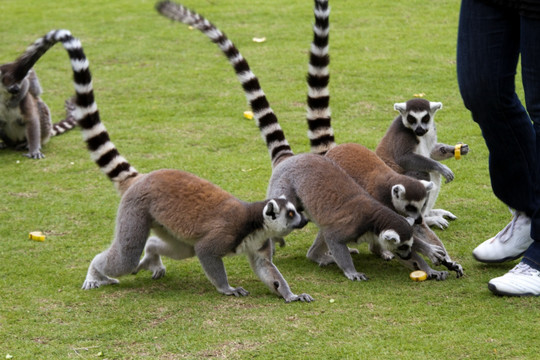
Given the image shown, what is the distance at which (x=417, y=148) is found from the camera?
19.5 ft

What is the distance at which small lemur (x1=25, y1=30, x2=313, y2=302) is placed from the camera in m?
4.68

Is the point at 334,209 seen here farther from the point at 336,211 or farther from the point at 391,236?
the point at 391,236

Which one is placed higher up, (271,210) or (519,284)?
(271,210)

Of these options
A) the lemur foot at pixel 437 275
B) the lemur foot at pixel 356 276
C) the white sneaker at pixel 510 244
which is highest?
the white sneaker at pixel 510 244

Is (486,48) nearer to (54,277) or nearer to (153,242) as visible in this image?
(153,242)

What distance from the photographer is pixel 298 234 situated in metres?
6.02

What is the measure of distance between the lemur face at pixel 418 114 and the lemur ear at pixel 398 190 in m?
0.89

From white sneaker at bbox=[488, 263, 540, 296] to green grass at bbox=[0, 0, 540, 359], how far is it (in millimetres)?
56

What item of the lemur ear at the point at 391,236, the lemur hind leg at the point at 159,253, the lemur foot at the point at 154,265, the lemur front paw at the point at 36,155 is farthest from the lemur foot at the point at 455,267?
the lemur front paw at the point at 36,155

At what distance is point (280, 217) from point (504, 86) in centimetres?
152

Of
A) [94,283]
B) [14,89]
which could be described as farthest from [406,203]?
[14,89]

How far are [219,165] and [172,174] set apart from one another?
2339 millimetres

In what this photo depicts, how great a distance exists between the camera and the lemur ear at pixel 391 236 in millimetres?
4738

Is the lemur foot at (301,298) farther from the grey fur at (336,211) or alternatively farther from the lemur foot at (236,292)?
the grey fur at (336,211)
